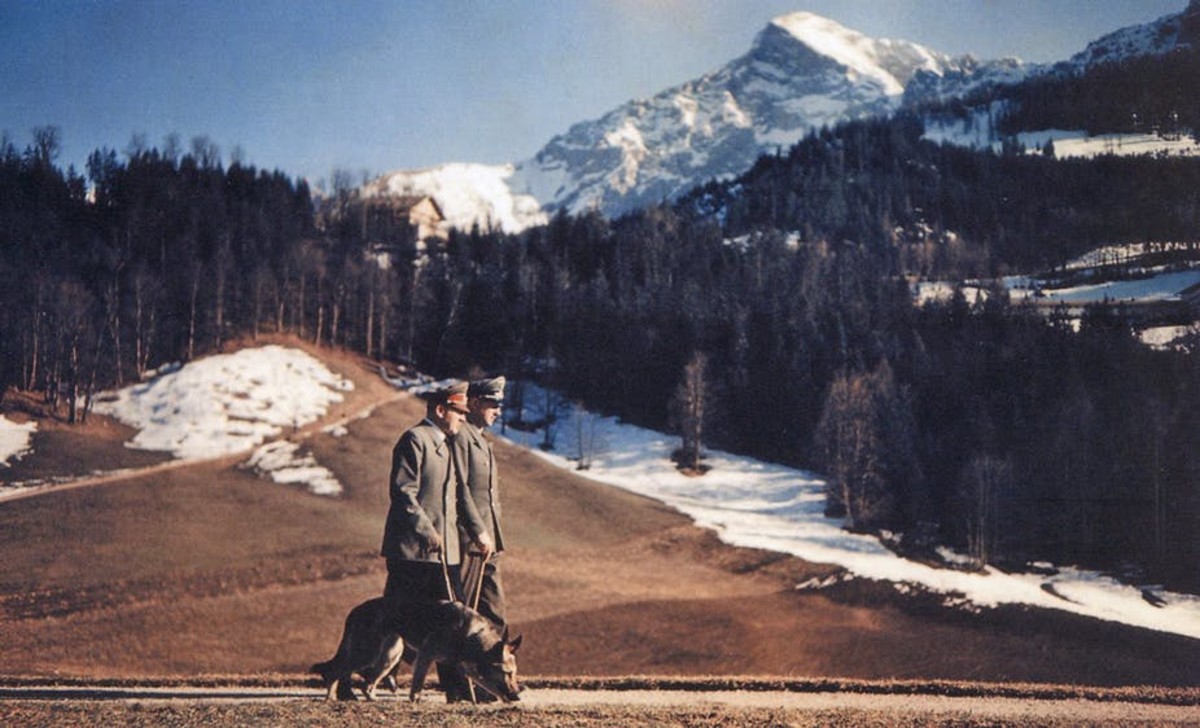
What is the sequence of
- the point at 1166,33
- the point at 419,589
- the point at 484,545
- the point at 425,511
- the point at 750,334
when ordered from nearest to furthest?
the point at 419,589 < the point at 425,511 < the point at 484,545 < the point at 1166,33 < the point at 750,334

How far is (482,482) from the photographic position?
30.0ft

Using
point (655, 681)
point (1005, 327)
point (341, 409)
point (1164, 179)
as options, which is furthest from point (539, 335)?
point (655, 681)

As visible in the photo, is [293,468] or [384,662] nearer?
[384,662]

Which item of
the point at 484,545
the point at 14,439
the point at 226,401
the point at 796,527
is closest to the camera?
the point at 484,545

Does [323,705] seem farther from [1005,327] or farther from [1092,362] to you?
[1005,327]

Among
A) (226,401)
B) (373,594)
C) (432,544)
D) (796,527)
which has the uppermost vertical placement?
(432,544)

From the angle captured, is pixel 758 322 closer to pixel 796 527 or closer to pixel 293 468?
pixel 796 527

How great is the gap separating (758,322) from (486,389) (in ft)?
212

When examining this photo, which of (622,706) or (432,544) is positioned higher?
(432,544)

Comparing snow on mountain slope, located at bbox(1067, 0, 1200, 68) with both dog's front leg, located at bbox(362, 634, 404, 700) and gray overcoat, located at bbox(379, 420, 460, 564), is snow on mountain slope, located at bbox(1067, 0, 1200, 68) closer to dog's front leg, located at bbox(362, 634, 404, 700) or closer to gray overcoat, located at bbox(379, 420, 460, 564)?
gray overcoat, located at bbox(379, 420, 460, 564)

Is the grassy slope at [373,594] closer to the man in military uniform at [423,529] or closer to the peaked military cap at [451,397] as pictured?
the man in military uniform at [423,529]

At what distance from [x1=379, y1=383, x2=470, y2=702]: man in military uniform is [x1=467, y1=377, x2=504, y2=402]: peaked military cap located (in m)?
0.56

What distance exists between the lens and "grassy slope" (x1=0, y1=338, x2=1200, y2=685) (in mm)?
20438

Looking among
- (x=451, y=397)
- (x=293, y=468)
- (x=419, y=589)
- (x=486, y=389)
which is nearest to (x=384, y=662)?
(x=419, y=589)
